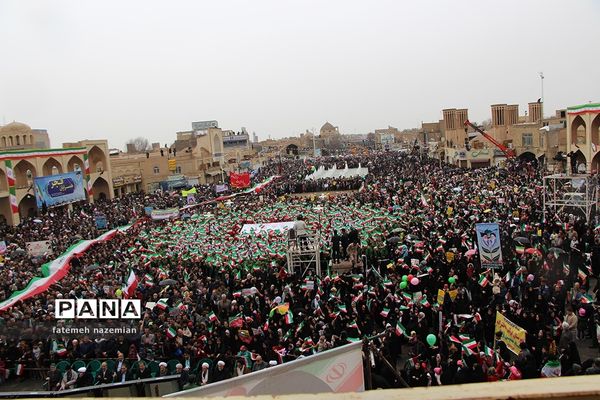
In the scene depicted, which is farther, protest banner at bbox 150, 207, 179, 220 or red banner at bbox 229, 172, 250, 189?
red banner at bbox 229, 172, 250, 189

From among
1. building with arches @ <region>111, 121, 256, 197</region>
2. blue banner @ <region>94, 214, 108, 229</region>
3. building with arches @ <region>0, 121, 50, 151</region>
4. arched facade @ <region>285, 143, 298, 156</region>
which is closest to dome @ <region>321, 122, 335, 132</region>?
arched facade @ <region>285, 143, 298, 156</region>

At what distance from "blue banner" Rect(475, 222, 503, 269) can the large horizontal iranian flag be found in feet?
39.3

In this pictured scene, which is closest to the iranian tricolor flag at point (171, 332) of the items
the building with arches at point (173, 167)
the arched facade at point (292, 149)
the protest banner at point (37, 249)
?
the protest banner at point (37, 249)

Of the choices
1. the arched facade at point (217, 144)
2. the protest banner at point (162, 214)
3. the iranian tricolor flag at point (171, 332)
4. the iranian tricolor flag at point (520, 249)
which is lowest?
the iranian tricolor flag at point (171, 332)

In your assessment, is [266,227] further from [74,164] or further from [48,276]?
[74,164]

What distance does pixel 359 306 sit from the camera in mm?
10844

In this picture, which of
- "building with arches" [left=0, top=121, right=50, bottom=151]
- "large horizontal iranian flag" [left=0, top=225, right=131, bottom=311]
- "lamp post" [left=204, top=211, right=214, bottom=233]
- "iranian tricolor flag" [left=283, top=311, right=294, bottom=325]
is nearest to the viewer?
"iranian tricolor flag" [left=283, top=311, right=294, bottom=325]

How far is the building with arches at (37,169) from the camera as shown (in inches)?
1312

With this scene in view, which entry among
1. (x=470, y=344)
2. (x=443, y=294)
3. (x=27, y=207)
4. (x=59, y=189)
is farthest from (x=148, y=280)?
(x=27, y=207)

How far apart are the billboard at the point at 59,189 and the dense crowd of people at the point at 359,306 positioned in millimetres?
12987

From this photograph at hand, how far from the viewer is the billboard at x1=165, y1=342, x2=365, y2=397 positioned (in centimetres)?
381

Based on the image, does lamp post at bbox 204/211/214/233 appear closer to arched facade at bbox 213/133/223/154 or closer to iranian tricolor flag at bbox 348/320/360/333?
iranian tricolor flag at bbox 348/320/360/333

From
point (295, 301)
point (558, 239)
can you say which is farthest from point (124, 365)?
point (558, 239)

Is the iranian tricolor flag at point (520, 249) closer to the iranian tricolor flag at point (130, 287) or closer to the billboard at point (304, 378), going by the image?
the iranian tricolor flag at point (130, 287)
